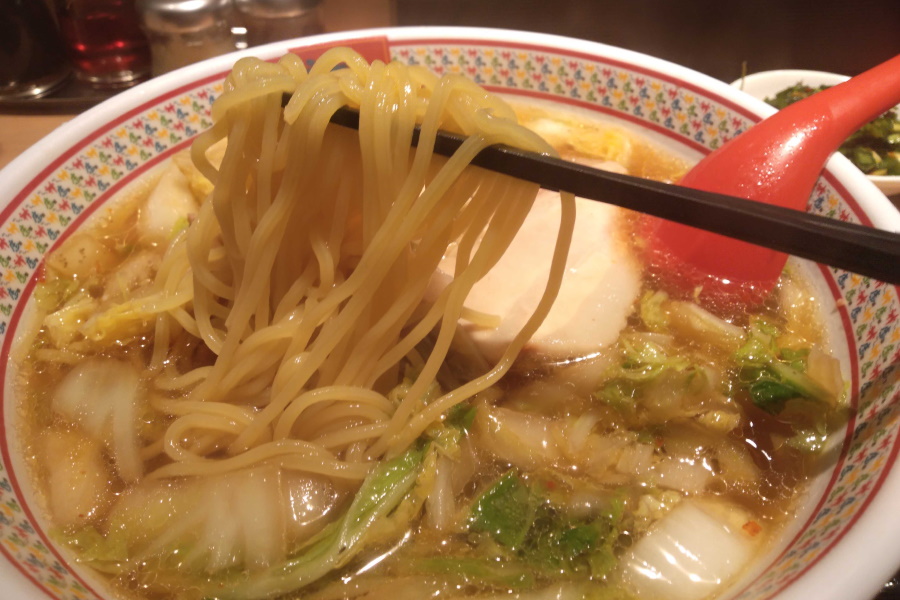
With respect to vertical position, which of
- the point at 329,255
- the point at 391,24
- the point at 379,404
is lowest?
the point at 379,404

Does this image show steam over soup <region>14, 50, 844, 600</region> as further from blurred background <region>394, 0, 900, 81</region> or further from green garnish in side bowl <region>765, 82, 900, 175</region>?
blurred background <region>394, 0, 900, 81</region>

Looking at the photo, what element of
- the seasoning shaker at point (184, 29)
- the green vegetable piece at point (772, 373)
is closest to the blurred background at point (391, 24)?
the seasoning shaker at point (184, 29)

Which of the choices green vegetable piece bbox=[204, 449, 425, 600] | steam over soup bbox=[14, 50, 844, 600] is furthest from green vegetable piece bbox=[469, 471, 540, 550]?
green vegetable piece bbox=[204, 449, 425, 600]

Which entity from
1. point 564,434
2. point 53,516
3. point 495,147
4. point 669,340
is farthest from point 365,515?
point 669,340

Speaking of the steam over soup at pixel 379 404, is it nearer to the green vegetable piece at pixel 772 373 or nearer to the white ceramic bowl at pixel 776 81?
the green vegetable piece at pixel 772 373

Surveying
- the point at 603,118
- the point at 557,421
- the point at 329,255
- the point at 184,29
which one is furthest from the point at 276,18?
the point at 557,421

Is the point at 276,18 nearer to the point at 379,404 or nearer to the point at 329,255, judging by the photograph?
the point at 329,255
